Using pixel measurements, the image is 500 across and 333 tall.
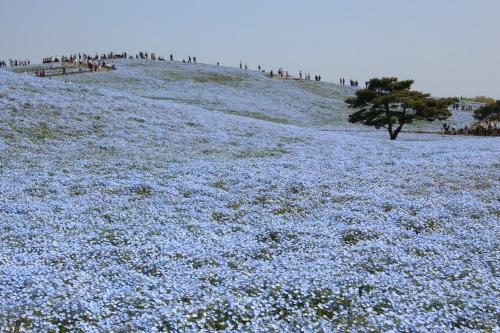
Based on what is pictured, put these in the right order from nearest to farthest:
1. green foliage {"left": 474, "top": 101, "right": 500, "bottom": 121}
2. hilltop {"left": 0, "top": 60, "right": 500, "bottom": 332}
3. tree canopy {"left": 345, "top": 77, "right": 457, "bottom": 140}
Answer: hilltop {"left": 0, "top": 60, "right": 500, "bottom": 332}, tree canopy {"left": 345, "top": 77, "right": 457, "bottom": 140}, green foliage {"left": 474, "top": 101, "right": 500, "bottom": 121}

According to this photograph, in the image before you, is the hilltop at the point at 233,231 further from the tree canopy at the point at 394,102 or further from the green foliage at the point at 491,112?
the green foliage at the point at 491,112

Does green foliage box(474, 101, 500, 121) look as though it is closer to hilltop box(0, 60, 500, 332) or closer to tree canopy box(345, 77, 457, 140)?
tree canopy box(345, 77, 457, 140)

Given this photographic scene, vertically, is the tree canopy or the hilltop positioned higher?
the tree canopy

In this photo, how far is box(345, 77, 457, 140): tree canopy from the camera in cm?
4822

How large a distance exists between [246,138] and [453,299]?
25.1 metres

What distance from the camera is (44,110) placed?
33219mm

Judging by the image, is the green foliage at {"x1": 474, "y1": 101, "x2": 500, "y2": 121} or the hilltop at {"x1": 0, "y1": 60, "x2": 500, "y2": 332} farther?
the green foliage at {"x1": 474, "y1": 101, "x2": 500, "y2": 121}

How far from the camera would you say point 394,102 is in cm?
4997

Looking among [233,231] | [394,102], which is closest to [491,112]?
[394,102]

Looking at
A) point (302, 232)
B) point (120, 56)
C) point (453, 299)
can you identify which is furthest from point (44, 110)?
point (120, 56)

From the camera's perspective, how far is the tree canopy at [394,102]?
48219mm

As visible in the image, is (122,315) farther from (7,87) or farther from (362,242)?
(7,87)

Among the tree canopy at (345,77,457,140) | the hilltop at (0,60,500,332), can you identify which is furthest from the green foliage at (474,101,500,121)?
the hilltop at (0,60,500,332)

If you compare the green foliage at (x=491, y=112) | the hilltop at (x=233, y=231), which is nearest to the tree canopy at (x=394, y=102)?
the hilltop at (x=233, y=231)
